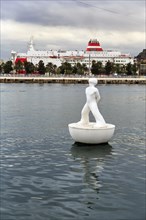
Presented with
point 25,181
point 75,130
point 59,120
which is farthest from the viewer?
point 59,120

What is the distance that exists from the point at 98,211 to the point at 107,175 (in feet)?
11.2

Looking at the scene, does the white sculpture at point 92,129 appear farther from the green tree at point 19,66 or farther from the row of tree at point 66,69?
the green tree at point 19,66

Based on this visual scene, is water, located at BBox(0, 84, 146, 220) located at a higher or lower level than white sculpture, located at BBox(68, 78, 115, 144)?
lower

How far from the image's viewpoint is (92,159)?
54.2ft

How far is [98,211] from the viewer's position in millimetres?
10797

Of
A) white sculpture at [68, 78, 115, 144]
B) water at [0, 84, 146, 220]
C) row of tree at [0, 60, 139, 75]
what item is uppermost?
row of tree at [0, 60, 139, 75]

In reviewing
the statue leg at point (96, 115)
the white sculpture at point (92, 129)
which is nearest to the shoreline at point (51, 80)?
the white sculpture at point (92, 129)

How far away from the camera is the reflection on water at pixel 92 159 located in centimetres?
1356

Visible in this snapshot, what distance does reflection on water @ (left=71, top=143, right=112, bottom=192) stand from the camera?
13.6 meters

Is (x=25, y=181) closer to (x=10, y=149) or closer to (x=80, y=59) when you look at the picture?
(x=10, y=149)

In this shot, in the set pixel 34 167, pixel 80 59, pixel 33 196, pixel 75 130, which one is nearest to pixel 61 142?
pixel 75 130

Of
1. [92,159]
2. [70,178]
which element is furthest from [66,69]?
[70,178]

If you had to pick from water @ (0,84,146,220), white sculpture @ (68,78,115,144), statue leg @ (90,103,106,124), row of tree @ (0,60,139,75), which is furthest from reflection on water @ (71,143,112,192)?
row of tree @ (0,60,139,75)

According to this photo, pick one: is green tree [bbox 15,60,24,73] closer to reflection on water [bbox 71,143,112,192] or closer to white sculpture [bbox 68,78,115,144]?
white sculpture [bbox 68,78,115,144]
